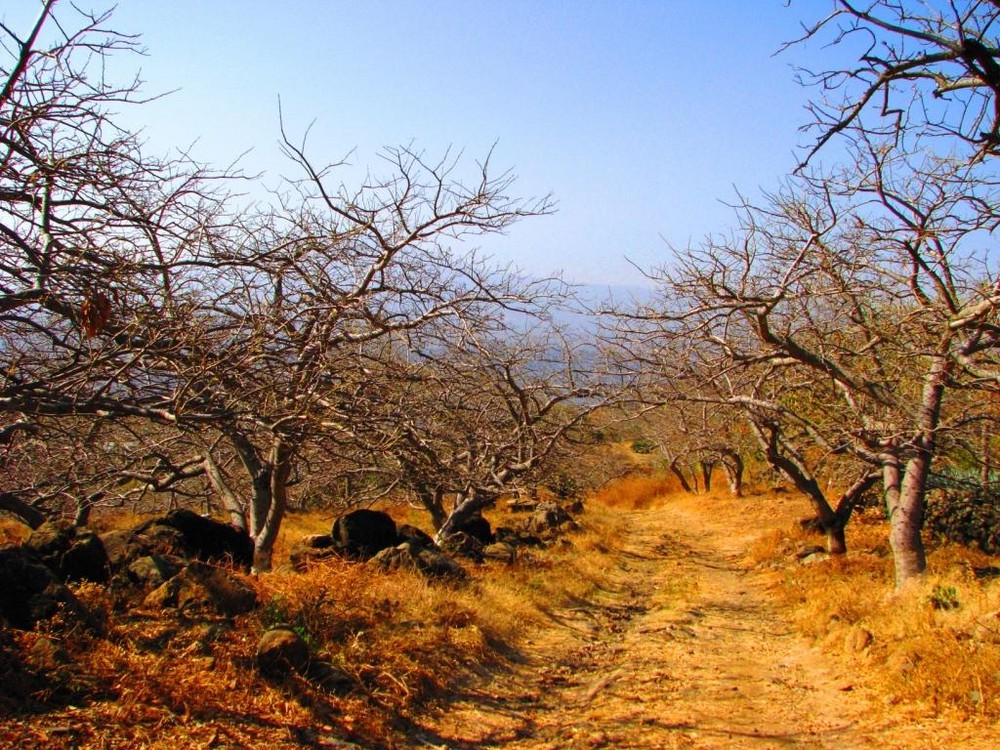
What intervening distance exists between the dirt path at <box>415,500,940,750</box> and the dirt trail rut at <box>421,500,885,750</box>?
0.04ft

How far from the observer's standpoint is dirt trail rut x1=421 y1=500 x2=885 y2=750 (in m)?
5.55

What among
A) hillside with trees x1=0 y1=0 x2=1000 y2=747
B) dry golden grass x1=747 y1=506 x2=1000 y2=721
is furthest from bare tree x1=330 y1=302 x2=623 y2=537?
dry golden grass x1=747 y1=506 x2=1000 y2=721

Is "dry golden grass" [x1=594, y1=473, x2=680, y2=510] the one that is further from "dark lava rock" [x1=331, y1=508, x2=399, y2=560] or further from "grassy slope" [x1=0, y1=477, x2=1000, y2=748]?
"grassy slope" [x1=0, y1=477, x2=1000, y2=748]

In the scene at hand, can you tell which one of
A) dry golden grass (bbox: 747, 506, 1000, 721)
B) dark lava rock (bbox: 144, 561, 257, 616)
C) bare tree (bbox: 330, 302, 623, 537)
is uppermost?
bare tree (bbox: 330, 302, 623, 537)

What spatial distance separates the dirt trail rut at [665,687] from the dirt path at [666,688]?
0.01 metres

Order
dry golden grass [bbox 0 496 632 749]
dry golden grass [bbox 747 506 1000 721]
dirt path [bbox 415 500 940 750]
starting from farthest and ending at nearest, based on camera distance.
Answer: dry golden grass [bbox 747 506 1000 721], dirt path [bbox 415 500 940 750], dry golden grass [bbox 0 496 632 749]

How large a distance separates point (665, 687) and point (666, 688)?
0.10 ft

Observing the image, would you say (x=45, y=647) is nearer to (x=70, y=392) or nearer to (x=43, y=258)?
(x=70, y=392)

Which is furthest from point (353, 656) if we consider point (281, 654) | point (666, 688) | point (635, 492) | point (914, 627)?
point (635, 492)

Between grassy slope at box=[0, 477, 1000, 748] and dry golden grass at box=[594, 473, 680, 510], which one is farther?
dry golden grass at box=[594, 473, 680, 510]

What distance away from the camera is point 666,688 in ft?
22.4

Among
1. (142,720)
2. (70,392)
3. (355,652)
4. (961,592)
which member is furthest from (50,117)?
(961,592)

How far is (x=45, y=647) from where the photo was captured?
441 cm

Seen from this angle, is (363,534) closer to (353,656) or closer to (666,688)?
(353,656)
